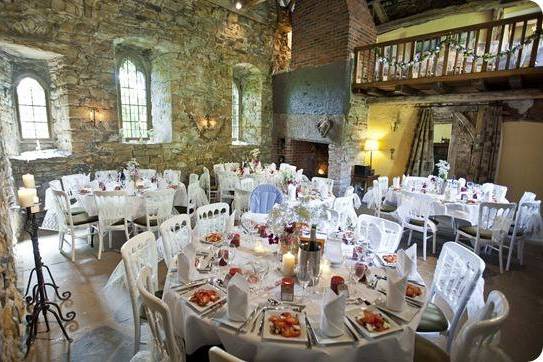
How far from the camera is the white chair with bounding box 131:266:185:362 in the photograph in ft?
4.65

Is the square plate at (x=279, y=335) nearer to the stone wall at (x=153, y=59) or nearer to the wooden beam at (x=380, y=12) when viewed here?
the stone wall at (x=153, y=59)

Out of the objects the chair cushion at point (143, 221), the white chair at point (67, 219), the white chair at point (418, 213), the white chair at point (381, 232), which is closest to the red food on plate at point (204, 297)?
the white chair at point (381, 232)

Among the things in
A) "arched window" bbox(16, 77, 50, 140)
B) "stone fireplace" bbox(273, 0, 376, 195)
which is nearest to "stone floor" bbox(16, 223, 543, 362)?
"arched window" bbox(16, 77, 50, 140)

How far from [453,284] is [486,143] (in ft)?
21.2

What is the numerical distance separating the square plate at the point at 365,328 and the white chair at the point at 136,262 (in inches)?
51.7

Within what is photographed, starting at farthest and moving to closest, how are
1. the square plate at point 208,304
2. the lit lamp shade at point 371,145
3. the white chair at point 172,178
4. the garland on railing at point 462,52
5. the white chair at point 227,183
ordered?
the lit lamp shade at point 371,145, the white chair at point 227,183, the white chair at point 172,178, the garland on railing at point 462,52, the square plate at point 208,304

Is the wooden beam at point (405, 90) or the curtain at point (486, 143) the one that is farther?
the curtain at point (486, 143)

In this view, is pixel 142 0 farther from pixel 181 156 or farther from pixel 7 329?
pixel 7 329

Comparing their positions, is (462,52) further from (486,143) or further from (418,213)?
(418,213)

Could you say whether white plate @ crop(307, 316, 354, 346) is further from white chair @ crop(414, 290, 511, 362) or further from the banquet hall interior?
white chair @ crop(414, 290, 511, 362)

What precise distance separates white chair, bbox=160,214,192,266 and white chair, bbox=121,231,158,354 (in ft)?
0.47

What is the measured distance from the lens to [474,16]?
8352 millimetres

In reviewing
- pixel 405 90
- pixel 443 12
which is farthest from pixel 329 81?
pixel 443 12

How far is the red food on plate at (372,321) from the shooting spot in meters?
1.52
